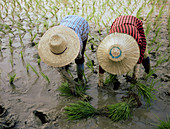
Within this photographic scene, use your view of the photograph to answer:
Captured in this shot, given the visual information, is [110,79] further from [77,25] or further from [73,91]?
[77,25]

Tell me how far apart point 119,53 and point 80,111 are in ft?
2.59

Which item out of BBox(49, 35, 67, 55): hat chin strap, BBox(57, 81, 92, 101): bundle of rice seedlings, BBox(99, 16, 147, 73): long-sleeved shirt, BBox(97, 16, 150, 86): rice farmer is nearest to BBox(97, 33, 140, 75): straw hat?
BBox(97, 16, 150, 86): rice farmer

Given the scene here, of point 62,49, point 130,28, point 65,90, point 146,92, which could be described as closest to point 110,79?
point 146,92

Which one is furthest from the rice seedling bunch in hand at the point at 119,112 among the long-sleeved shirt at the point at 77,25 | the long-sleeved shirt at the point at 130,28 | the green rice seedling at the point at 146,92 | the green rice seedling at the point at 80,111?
the long-sleeved shirt at the point at 77,25

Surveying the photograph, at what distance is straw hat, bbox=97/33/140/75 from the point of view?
160 centimetres

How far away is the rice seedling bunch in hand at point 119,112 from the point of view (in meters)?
1.86

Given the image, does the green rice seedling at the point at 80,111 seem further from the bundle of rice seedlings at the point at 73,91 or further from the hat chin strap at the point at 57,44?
the hat chin strap at the point at 57,44

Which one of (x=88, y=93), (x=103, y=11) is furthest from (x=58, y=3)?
(x=88, y=93)

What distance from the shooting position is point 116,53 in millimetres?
1592

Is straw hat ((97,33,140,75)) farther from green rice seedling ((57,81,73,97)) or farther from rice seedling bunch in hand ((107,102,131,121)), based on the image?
green rice seedling ((57,81,73,97))

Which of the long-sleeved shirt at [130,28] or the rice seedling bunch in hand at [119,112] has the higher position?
the long-sleeved shirt at [130,28]

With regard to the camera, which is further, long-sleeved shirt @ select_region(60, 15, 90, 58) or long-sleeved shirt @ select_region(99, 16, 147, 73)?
long-sleeved shirt @ select_region(60, 15, 90, 58)

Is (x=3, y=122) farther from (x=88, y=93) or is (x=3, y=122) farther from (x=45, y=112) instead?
(x=88, y=93)

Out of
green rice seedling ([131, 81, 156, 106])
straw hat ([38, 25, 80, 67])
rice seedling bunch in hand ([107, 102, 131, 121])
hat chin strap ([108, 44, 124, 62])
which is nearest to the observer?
hat chin strap ([108, 44, 124, 62])
